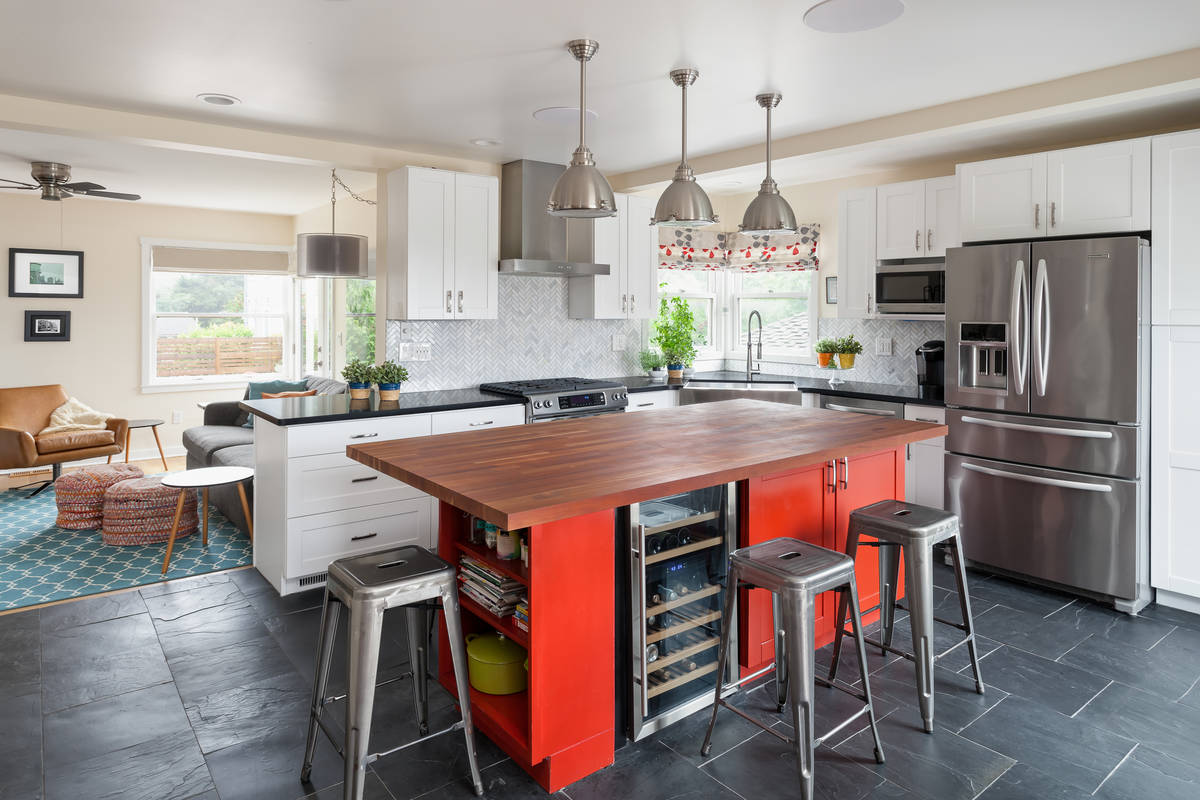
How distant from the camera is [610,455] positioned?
2.55 meters

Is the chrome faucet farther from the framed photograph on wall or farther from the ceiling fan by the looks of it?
the framed photograph on wall

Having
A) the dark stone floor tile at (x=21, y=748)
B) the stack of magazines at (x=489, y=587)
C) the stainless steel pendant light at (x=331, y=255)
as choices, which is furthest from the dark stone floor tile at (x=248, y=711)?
the stainless steel pendant light at (x=331, y=255)

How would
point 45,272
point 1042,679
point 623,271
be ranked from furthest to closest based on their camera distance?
point 45,272, point 623,271, point 1042,679

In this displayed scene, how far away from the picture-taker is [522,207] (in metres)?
4.87

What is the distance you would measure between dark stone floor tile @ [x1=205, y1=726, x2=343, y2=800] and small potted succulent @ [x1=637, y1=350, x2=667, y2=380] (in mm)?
3749

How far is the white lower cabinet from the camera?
4277mm

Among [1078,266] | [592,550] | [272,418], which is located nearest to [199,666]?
[272,418]

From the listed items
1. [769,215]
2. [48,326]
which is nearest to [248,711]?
[769,215]

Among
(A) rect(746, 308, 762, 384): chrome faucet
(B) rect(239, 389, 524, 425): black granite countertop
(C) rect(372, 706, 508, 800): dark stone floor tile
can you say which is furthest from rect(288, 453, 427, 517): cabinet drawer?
(A) rect(746, 308, 762, 384): chrome faucet

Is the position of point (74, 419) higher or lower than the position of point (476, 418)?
lower

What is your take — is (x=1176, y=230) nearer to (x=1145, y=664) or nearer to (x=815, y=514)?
(x=1145, y=664)

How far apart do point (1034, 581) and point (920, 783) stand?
2.09 meters

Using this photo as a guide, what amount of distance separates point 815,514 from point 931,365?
222 centimetres

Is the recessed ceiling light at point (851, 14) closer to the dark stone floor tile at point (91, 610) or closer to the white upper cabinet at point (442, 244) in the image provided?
the white upper cabinet at point (442, 244)
